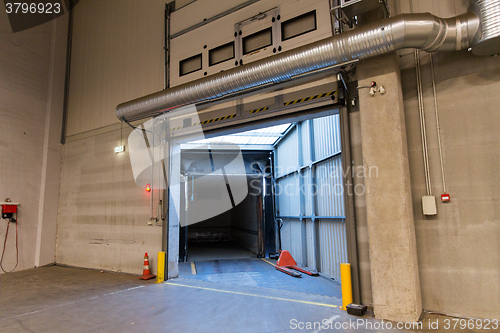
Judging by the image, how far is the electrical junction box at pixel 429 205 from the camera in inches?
176

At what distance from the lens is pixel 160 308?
5.23m

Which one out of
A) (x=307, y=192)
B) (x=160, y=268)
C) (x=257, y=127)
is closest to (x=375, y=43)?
(x=257, y=127)

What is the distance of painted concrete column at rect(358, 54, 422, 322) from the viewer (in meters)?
4.25

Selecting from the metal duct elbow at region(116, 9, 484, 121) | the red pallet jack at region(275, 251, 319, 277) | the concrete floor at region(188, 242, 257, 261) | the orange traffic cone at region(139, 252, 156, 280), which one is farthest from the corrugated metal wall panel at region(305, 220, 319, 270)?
the metal duct elbow at region(116, 9, 484, 121)

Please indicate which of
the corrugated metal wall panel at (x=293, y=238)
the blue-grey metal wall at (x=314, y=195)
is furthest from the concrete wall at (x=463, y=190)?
the corrugated metal wall panel at (x=293, y=238)

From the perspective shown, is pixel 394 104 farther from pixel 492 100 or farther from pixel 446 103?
pixel 492 100

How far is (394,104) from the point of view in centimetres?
453

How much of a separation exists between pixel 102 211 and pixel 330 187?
675cm

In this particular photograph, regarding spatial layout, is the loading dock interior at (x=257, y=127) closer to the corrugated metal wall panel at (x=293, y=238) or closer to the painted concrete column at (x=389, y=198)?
the painted concrete column at (x=389, y=198)

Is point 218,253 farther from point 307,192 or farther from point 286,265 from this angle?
point 307,192

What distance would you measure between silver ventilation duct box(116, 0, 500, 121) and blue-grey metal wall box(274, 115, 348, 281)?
10.8 ft

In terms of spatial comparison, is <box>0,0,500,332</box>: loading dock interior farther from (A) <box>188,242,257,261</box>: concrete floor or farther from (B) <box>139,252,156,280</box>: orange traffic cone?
(A) <box>188,242,257,261</box>: concrete floor

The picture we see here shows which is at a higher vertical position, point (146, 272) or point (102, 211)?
point (102, 211)

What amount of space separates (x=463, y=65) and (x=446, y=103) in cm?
61
